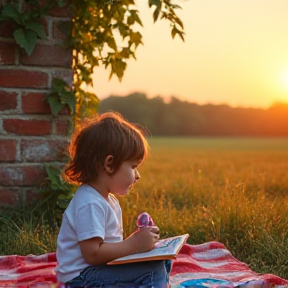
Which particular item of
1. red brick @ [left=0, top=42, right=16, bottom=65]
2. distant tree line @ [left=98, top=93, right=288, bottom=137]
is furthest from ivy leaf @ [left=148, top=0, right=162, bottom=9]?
distant tree line @ [left=98, top=93, right=288, bottom=137]

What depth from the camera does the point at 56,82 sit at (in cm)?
364

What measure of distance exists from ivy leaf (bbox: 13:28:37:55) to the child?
4.18 feet

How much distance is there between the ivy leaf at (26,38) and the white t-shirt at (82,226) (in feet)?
4.63

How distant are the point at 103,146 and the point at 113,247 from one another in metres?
0.40

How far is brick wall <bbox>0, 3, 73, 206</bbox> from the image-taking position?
357cm

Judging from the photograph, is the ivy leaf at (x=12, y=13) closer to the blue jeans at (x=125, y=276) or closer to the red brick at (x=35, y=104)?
the red brick at (x=35, y=104)

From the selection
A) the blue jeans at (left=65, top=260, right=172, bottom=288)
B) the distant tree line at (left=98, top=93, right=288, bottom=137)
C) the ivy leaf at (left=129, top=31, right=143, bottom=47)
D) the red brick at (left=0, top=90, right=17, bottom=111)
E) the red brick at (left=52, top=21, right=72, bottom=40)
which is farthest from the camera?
the distant tree line at (left=98, top=93, right=288, bottom=137)

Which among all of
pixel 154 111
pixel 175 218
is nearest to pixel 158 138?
pixel 154 111

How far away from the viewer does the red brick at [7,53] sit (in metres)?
3.55

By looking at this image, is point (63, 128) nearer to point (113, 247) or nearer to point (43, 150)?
point (43, 150)

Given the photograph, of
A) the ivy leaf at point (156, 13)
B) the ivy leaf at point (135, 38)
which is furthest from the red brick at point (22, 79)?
the ivy leaf at point (156, 13)

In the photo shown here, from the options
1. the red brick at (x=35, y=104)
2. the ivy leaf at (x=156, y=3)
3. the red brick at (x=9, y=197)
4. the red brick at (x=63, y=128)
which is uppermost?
the ivy leaf at (x=156, y=3)

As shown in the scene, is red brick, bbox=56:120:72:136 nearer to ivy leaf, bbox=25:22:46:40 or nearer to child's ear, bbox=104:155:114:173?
ivy leaf, bbox=25:22:46:40

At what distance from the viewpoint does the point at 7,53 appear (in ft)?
11.7
